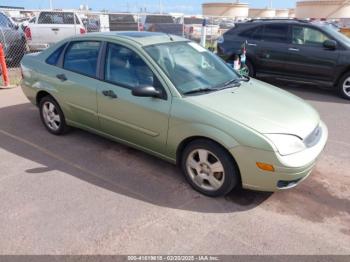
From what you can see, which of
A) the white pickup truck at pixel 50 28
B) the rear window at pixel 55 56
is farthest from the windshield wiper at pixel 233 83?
the white pickup truck at pixel 50 28

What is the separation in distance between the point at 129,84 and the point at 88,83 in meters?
0.71

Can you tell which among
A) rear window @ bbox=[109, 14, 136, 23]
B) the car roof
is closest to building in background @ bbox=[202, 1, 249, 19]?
rear window @ bbox=[109, 14, 136, 23]

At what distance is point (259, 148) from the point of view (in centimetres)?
317

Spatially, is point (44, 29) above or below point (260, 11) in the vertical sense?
below

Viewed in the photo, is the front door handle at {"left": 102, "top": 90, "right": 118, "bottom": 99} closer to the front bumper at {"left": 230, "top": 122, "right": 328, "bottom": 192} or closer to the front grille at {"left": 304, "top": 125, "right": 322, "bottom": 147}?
the front bumper at {"left": 230, "top": 122, "right": 328, "bottom": 192}

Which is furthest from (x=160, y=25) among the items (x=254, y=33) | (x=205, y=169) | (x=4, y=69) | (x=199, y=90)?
(x=205, y=169)

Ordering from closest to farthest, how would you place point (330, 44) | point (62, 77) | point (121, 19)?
point (62, 77)
point (330, 44)
point (121, 19)

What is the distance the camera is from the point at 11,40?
34.1 ft

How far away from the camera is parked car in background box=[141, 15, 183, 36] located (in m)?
16.3

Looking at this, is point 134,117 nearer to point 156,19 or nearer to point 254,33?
point 254,33

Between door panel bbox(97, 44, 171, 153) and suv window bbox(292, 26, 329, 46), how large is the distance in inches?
224

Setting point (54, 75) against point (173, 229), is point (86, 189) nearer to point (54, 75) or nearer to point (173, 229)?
point (173, 229)

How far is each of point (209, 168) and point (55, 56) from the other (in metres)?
2.95

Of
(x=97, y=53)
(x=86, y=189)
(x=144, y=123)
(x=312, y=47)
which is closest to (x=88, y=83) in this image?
(x=97, y=53)
